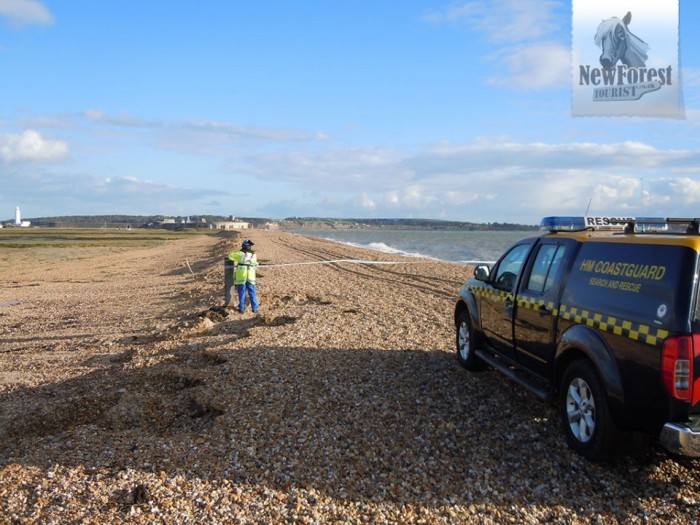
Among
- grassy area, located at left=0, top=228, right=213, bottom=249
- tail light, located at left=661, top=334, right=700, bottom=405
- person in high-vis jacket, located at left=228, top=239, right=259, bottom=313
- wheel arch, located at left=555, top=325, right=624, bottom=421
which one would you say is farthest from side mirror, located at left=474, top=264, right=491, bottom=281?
grassy area, located at left=0, top=228, right=213, bottom=249

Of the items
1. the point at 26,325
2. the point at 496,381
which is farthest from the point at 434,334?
the point at 26,325

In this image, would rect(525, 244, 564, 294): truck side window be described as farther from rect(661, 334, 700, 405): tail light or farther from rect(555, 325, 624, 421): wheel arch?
rect(661, 334, 700, 405): tail light

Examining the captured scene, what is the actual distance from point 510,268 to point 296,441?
10.6ft

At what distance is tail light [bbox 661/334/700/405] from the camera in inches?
158

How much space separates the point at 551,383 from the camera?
18.5 feet

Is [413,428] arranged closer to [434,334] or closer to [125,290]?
[434,334]

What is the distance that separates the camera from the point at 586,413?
16.3ft

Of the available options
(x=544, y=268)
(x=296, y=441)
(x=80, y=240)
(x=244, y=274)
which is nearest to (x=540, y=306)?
(x=544, y=268)

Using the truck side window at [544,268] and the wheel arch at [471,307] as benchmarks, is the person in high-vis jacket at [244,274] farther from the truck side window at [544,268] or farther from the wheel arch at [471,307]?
the truck side window at [544,268]

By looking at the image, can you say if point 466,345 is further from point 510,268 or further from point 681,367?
point 681,367

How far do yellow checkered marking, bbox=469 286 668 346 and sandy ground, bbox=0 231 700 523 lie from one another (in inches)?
45.3

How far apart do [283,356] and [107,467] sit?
3.66 m

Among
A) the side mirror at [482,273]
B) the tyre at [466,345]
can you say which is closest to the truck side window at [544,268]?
the side mirror at [482,273]

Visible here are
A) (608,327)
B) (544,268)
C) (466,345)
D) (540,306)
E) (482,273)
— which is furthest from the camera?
(466,345)
